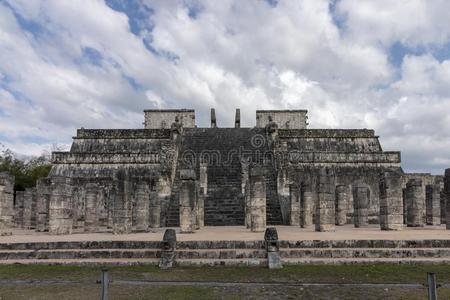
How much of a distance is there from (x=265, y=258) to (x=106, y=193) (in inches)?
586

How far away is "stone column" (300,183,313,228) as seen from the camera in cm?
1655

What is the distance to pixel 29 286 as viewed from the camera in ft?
23.4

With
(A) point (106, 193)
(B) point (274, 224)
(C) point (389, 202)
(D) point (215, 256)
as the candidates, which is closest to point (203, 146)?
(A) point (106, 193)

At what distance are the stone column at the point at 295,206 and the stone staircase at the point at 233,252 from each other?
790 centimetres

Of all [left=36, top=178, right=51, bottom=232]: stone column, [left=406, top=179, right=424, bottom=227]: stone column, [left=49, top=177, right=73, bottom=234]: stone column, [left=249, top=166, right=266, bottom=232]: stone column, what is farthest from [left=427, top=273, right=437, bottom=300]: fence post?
[left=36, top=178, right=51, bottom=232]: stone column

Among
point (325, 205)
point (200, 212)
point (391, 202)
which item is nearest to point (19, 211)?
point (200, 212)

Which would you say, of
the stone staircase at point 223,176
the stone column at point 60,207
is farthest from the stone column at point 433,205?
the stone column at point 60,207

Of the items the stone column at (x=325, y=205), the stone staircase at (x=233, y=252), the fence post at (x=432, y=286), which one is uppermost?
the stone column at (x=325, y=205)

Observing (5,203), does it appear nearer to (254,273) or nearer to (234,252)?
(234,252)

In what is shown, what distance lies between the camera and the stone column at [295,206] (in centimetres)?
1775

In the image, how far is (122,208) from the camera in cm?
1458

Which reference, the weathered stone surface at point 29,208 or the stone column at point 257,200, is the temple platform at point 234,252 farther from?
the weathered stone surface at point 29,208

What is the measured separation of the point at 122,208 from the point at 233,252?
652 cm

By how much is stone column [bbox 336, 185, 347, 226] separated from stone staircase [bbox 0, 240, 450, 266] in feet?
29.5
